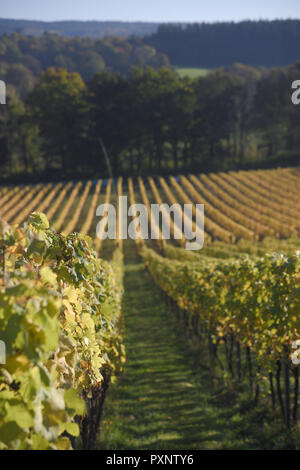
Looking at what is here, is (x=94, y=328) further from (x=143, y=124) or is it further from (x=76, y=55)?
(x=76, y=55)

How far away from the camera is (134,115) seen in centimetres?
5619

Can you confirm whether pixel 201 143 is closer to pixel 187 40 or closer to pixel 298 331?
pixel 298 331

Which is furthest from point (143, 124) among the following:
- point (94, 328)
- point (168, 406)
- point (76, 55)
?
point (76, 55)

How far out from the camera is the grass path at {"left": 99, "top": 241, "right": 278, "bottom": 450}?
21.3 feet

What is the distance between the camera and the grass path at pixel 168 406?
255 inches

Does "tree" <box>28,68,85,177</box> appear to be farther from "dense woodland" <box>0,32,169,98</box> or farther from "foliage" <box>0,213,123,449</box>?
"foliage" <box>0,213,123,449</box>

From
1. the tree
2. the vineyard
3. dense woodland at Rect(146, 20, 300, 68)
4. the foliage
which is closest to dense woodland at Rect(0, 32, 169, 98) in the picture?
dense woodland at Rect(146, 20, 300, 68)

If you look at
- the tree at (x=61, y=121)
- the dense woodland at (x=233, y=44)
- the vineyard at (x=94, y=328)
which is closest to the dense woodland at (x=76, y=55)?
the dense woodland at (x=233, y=44)

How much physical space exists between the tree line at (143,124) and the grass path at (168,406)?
4296 cm

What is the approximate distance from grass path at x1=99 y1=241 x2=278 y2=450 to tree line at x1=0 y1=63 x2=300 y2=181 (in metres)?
43.0

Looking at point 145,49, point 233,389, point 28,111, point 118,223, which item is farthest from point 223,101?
point 145,49

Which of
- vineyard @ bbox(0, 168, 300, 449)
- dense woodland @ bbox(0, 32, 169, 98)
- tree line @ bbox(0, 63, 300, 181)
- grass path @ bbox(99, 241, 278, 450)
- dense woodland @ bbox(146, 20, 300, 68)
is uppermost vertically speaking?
dense woodland @ bbox(146, 20, 300, 68)

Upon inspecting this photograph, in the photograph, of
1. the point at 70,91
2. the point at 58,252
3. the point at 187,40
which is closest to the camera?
the point at 58,252

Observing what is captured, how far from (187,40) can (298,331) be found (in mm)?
160376
